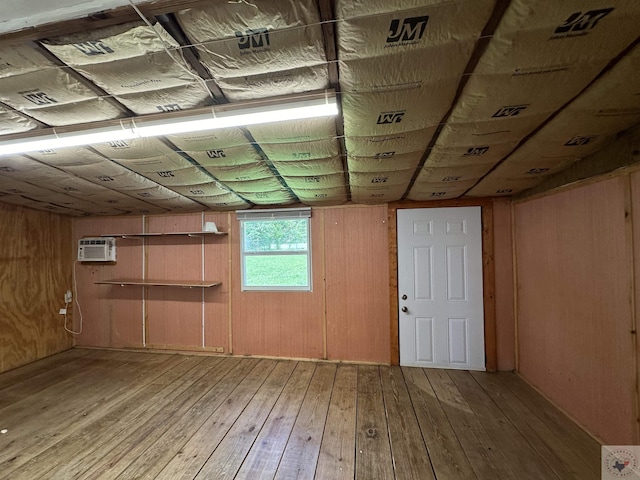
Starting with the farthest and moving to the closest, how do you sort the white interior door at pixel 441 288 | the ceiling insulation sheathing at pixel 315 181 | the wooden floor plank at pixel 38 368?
the white interior door at pixel 441 288, the wooden floor plank at pixel 38 368, the ceiling insulation sheathing at pixel 315 181

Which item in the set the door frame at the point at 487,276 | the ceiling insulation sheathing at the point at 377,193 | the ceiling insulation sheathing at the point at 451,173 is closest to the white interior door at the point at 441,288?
the door frame at the point at 487,276

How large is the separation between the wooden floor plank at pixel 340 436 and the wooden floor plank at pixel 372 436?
49 millimetres

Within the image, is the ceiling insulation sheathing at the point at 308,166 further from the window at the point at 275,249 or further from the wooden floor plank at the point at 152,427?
the wooden floor plank at the point at 152,427

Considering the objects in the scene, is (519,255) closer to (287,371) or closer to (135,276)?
(287,371)

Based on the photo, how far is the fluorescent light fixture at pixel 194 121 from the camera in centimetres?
141

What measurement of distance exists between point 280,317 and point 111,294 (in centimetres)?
275

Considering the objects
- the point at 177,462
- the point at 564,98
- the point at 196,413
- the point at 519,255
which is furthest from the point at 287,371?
the point at 564,98

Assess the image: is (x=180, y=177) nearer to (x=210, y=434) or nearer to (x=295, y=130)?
(x=295, y=130)

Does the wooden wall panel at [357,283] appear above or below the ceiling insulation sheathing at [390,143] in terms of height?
below

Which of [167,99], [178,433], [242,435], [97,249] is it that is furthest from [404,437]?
[97,249]

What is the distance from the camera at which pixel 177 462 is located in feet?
6.00

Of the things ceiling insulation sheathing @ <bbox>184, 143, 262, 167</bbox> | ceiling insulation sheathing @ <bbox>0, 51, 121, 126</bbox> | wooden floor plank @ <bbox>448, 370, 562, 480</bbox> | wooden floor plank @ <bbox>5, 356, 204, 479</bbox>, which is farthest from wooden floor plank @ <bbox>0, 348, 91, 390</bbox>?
wooden floor plank @ <bbox>448, 370, 562, 480</bbox>

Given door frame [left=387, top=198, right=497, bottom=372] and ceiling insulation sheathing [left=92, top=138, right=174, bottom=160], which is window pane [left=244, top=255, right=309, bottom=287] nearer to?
door frame [left=387, top=198, right=497, bottom=372]

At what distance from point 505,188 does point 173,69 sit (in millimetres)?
3150
